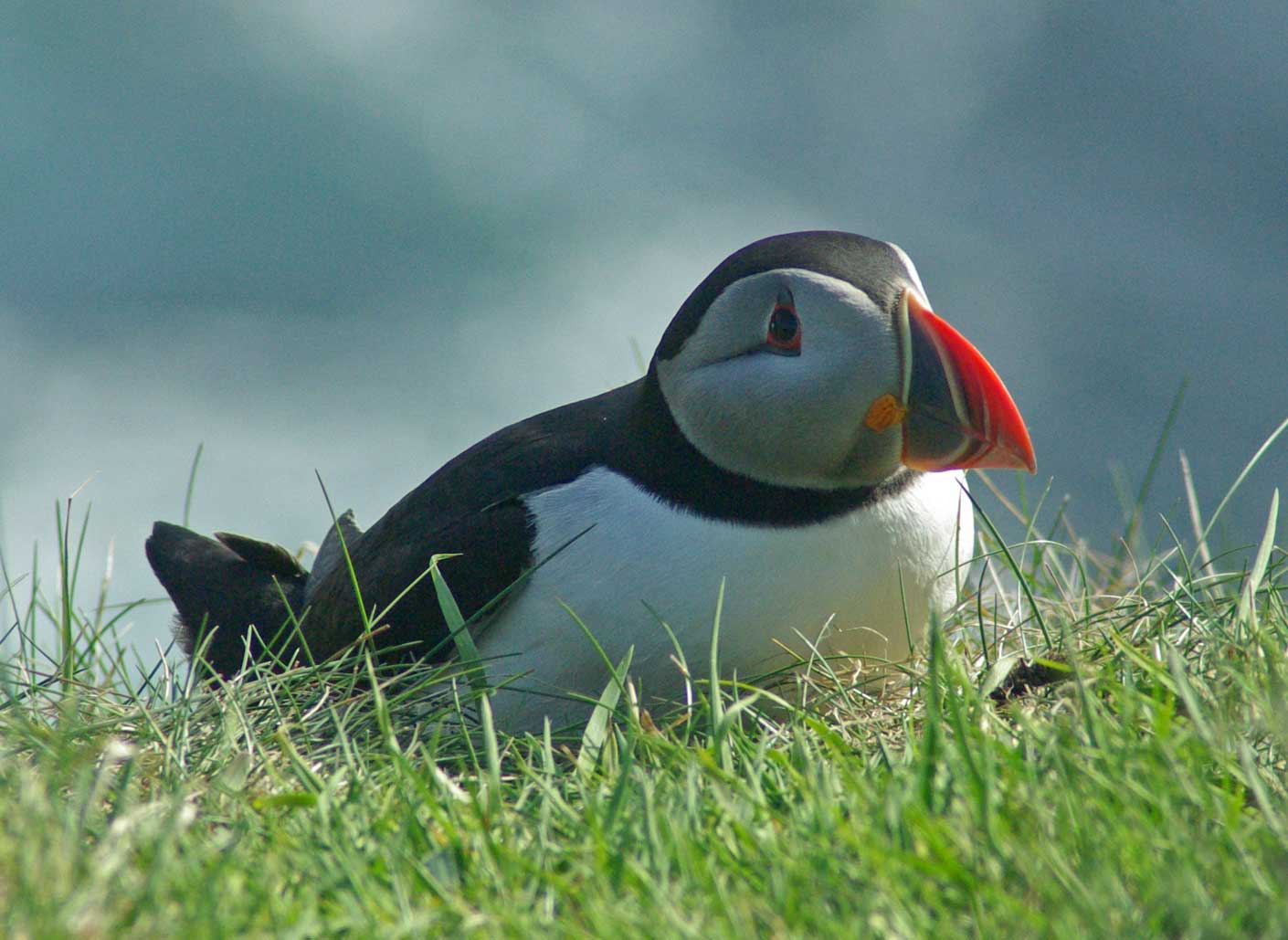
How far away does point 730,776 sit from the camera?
1949mm

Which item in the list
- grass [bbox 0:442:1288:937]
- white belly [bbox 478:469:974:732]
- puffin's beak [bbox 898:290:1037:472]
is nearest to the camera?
grass [bbox 0:442:1288:937]

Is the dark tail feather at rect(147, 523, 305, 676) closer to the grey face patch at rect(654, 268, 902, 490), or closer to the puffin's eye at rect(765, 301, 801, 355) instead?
the grey face patch at rect(654, 268, 902, 490)

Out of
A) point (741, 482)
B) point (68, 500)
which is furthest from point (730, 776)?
point (68, 500)

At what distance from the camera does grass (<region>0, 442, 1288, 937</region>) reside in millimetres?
1484

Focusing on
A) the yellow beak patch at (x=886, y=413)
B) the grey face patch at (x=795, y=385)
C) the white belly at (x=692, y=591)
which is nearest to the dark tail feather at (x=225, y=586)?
the white belly at (x=692, y=591)

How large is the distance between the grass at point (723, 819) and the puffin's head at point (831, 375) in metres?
0.45

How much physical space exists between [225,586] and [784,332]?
1.94 meters

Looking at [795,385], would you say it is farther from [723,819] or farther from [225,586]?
[225,586]

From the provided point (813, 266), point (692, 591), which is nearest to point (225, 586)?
point (692, 591)

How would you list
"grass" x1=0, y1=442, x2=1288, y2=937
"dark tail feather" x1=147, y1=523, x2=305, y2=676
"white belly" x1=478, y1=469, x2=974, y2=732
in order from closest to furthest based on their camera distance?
"grass" x1=0, y1=442, x2=1288, y2=937 < "white belly" x1=478, y1=469, x2=974, y2=732 < "dark tail feather" x1=147, y1=523, x2=305, y2=676

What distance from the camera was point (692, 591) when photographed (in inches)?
110

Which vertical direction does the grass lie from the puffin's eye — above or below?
below

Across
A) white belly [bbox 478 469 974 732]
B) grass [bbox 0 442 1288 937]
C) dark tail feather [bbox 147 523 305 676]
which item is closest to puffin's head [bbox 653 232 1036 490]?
white belly [bbox 478 469 974 732]

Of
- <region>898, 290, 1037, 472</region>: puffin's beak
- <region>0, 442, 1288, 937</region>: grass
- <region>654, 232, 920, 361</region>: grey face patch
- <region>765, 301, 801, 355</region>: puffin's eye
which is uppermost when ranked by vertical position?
<region>654, 232, 920, 361</region>: grey face patch
